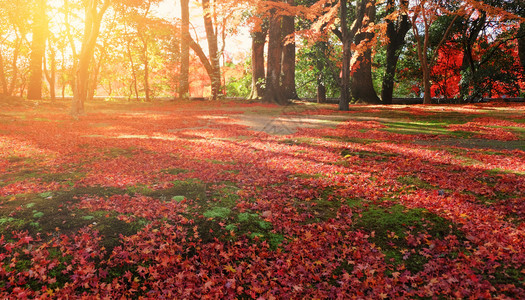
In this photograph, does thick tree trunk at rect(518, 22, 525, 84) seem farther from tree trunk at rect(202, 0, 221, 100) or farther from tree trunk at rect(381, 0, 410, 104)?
tree trunk at rect(202, 0, 221, 100)

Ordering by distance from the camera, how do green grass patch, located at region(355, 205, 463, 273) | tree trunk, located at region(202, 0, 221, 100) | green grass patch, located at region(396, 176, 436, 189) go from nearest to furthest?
green grass patch, located at region(355, 205, 463, 273)
green grass patch, located at region(396, 176, 436, 189)
tree trunk, located at region(202, 0, 221, 100)

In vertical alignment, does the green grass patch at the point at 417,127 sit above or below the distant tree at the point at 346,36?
below

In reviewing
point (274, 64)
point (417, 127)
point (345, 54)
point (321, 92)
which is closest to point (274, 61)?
point (274, 64)

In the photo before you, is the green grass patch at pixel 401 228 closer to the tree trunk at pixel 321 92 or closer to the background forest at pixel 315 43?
the background forest at pixel 315 43

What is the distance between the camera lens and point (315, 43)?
834 inches

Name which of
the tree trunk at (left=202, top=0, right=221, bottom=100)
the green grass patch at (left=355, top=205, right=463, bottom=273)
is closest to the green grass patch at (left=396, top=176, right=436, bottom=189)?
the green grass patch at (left=355, top=205, right=463, bottom=273)

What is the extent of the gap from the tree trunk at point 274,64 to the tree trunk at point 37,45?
16.1m

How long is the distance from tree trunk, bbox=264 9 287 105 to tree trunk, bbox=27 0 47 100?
52.9 ft

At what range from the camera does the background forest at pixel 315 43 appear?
2036 centimetres

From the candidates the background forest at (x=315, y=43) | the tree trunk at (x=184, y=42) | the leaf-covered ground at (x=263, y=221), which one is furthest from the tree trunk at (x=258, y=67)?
the leaf-covered ground at (x=263, y=221)

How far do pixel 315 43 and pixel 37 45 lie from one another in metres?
20.1

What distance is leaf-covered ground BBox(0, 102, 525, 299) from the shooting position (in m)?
3.36

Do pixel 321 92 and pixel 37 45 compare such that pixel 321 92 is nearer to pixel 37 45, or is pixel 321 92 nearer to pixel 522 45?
pixel 522 45

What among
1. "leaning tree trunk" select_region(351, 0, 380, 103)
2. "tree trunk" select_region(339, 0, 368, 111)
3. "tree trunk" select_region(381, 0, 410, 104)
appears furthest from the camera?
"tree trunk" select_region(381, 0, 410, 104)
